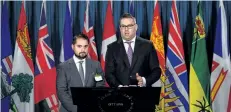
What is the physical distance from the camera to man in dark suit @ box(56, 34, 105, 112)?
3.65 m

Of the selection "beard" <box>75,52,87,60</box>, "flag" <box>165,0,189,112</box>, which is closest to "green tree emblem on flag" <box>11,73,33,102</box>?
"flag" <box>165,0,189,112</box>

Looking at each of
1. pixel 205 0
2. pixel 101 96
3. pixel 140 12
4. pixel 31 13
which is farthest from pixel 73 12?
pixel 101 96

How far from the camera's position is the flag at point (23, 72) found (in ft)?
20.5

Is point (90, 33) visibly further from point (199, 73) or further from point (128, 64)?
point (128, 64)

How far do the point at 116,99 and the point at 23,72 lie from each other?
12.0 ft

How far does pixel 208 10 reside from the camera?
Result: 674cm

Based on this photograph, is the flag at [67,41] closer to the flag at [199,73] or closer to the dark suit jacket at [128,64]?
the flag at [199,73]

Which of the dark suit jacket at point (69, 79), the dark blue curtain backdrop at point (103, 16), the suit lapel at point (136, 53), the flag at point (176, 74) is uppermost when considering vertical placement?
the dark blue curtain backdrop at point (103, 16)

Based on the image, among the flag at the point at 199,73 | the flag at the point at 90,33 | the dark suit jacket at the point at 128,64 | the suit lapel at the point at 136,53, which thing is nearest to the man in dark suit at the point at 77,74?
the dark suit jacket at the point at 128,64

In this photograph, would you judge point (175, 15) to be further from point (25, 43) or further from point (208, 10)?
point (25, 43)

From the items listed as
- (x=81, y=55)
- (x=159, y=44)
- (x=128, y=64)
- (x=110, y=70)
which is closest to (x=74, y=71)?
(x=81, y=55)

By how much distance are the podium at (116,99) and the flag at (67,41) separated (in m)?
3.37

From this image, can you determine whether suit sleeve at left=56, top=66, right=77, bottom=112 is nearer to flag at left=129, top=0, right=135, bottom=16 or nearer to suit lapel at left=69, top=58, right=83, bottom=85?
suit lapel at left=69, top=58, right=83, bottom=85

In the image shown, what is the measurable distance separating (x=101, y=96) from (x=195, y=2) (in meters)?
4.24
